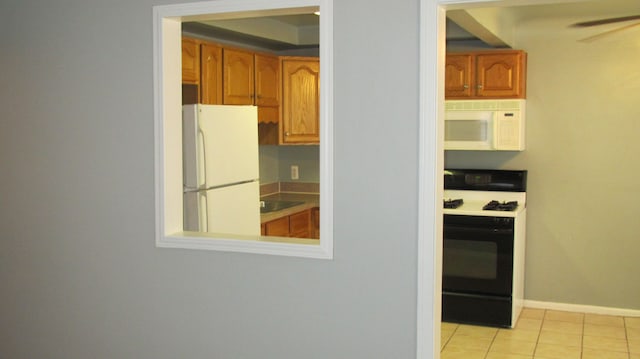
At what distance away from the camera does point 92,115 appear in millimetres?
3674

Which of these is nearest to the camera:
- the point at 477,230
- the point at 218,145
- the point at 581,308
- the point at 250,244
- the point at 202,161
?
the point at 250,244

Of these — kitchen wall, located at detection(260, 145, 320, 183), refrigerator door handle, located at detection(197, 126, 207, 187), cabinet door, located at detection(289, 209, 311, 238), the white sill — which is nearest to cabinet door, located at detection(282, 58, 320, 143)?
cabinet door, located at detection(289, 209, 311, 238)

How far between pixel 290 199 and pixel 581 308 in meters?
2.57

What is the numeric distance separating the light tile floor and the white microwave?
1.40 meters

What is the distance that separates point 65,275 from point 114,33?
1269 millimetres

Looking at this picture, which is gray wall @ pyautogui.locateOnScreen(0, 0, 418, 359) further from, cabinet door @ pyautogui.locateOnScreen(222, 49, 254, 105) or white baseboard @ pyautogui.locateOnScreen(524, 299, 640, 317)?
white baseboard @ pyautogui.locateOnScreen(524, 299, 640, 317)

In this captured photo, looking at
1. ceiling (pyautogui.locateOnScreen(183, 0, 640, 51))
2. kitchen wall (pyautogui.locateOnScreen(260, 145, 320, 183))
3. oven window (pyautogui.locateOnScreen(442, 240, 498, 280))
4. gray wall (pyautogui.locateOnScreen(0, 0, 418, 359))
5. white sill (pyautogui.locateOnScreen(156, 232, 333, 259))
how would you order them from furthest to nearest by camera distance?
kitchen wall (pyautogui.locateOnScreen(260, 145, 320, 183)) < oven window (pyautogui.locateOnScreen(442, 240, 498, 280)) < ceiling (pyautogui.locateOnScreen(183, 0, 640, 51)) < white sill (pyautogui.locateOnScreen(156, 232, 333, 259)) < gray wall (pyautogui.locateOnScreen(0, 0, 418, 359))

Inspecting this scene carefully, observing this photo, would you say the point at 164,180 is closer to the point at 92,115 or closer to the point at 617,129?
the point at 92,115

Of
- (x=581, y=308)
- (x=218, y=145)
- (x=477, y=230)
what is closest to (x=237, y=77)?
(x=218, y=145)

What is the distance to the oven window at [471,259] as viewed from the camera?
18.2 ft

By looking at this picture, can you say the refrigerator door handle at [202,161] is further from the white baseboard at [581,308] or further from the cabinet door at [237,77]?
the white baseboard at [581,308]

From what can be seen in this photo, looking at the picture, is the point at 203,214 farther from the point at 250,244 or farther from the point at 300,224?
the point at 300,224

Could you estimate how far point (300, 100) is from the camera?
5.84 metres

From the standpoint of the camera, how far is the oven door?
551 cm
